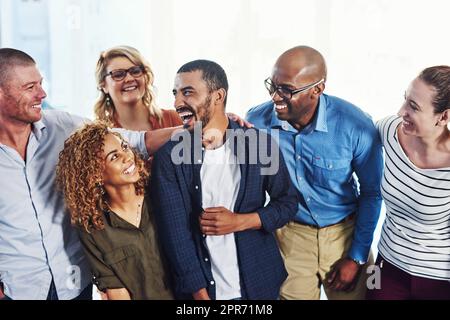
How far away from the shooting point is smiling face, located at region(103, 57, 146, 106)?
1706mm

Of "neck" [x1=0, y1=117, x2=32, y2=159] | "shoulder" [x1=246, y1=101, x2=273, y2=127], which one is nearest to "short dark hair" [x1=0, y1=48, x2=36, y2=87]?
"neck" [x1=0, y1=117, x2=32, y2=159]

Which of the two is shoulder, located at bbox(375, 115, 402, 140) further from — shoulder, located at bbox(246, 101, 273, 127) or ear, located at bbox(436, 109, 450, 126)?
shoulder, located at bbox(246, 101, 273, 127)

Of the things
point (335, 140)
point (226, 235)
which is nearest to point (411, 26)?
point (335, 140)

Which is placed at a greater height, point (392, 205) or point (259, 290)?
point (392, 205)

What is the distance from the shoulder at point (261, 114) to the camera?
5.72ft

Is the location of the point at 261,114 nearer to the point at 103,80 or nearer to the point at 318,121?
the point at 318,121

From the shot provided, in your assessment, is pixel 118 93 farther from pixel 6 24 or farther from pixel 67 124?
pixel 6 24

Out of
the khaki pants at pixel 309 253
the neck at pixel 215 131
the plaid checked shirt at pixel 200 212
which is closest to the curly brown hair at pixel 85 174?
the plaid checked shirt at pixel 200 212

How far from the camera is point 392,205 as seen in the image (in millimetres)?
1721

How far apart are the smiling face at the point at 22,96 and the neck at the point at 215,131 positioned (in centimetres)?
49

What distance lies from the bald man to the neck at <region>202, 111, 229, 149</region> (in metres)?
0.13

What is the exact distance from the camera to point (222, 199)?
170cm
